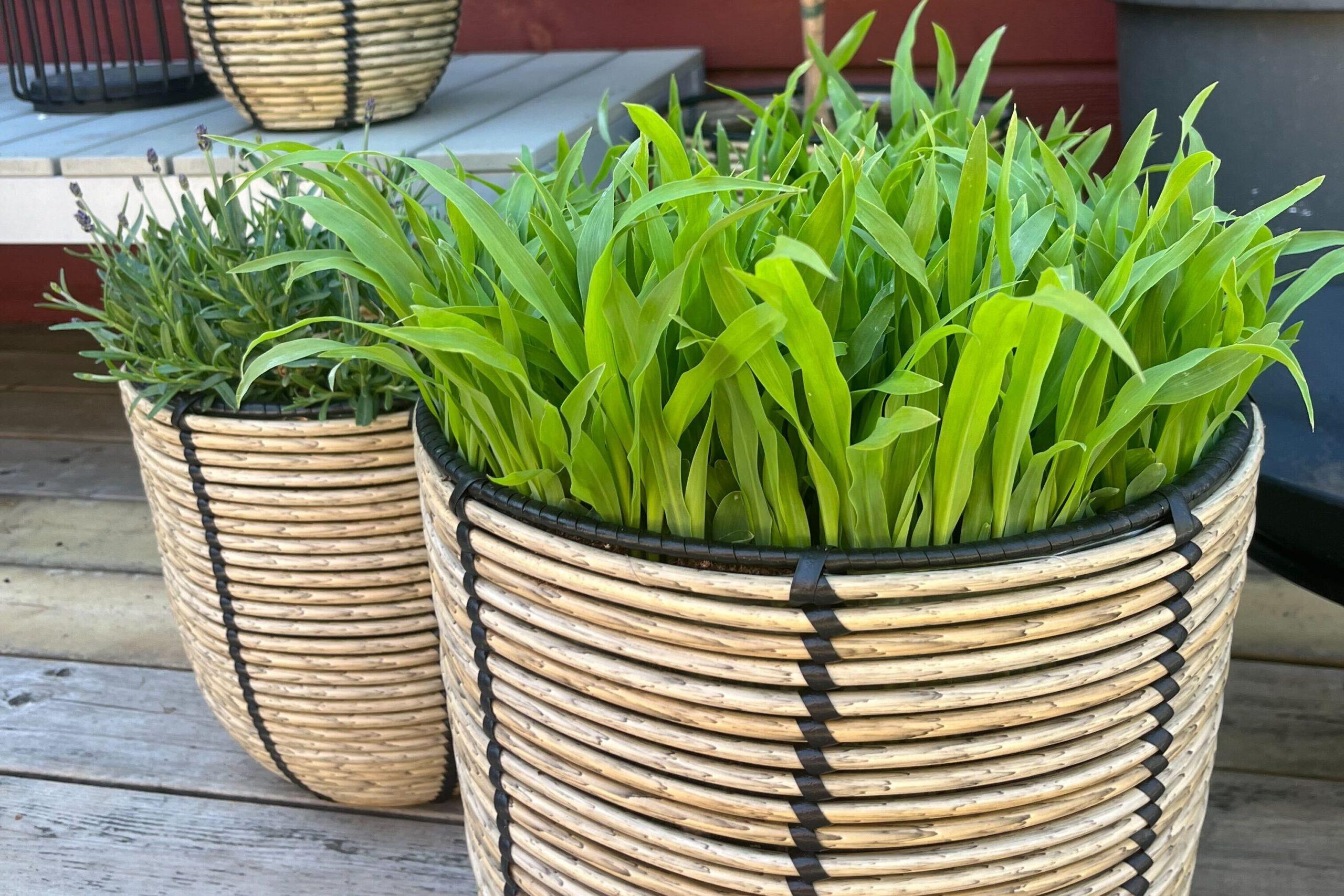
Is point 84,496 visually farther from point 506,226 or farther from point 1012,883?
point 1012,883

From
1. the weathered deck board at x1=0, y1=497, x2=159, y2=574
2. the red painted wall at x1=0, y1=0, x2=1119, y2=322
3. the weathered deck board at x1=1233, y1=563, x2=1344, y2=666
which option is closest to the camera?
the weathered deck board at x1=1233, y1=563, x2=1344, y2=666

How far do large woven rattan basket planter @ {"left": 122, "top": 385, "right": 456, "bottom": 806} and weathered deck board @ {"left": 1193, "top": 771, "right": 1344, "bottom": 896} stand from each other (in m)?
0.59

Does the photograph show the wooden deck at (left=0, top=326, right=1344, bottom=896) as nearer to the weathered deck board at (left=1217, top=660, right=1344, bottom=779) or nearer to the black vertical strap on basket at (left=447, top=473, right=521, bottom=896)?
the weathered deck board at (left=1217, top=660, right=1344, bottom=779)

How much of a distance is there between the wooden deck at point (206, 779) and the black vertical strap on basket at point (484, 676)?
389 millimetres

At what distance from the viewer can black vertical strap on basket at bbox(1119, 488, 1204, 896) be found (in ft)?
1.43

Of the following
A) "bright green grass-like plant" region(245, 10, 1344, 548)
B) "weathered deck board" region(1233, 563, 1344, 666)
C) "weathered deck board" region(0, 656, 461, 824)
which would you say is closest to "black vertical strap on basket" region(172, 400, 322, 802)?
"weathered deck board" region(0, 656, 461, 824)

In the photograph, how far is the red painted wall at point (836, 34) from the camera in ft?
5.38

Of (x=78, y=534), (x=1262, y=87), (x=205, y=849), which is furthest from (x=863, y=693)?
(x=78, y=534)

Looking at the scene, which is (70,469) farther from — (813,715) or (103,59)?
(813,715)

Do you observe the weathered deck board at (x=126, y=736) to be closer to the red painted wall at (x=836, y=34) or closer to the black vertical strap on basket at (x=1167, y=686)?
the black vertical strap on basket at (x=1167, y=686)

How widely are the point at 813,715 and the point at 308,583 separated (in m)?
0.48

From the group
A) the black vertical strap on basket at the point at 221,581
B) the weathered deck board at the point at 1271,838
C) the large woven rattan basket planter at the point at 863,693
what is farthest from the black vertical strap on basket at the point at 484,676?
the weathered deck board at the point at 1271,838

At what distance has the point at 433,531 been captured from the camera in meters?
0.54

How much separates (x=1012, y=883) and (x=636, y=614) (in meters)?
0.18
